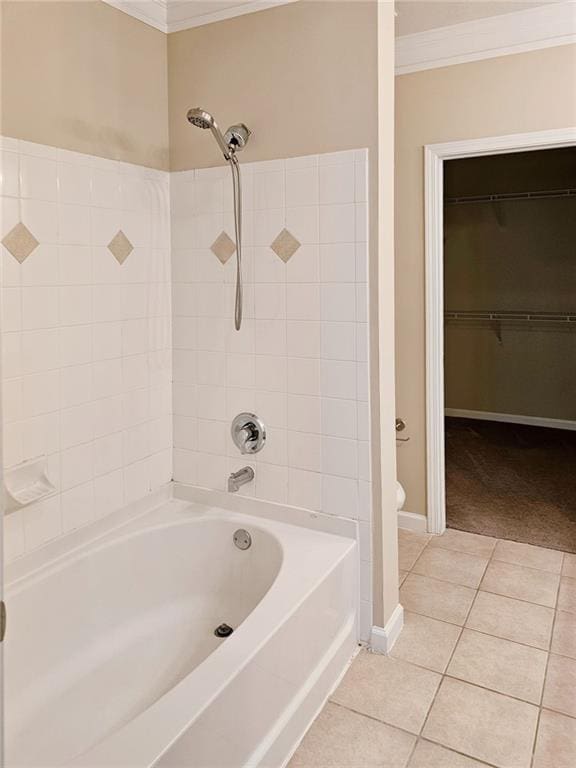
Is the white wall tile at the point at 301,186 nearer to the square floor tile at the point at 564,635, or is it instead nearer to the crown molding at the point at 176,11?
the crown molding at the point at 176,11

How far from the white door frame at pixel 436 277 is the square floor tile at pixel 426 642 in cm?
88

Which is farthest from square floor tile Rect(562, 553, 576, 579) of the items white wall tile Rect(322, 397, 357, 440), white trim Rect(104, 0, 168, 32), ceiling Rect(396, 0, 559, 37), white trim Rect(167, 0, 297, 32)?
white trim Rect(104, 0, 168, 32)

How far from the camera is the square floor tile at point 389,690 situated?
1.89 meters

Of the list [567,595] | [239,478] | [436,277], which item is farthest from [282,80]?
[567,595]

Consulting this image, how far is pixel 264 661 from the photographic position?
1600mm

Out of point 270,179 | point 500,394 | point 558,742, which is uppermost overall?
point 270,179

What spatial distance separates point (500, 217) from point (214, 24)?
369 cm

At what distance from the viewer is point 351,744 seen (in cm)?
177

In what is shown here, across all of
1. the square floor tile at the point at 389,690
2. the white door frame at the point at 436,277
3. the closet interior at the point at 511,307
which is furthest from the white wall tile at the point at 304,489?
the closet interior at the point at 511,307

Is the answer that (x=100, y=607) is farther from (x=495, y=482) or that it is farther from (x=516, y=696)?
(x=495, y=482)

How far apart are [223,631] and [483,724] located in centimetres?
90

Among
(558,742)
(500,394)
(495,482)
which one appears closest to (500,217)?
(500,394)

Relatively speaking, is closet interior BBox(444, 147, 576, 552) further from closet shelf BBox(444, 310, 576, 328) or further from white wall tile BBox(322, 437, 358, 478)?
white wall tile BBox(322, 437, 358, 478)

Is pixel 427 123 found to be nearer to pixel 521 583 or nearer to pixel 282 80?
pixel 282 80
